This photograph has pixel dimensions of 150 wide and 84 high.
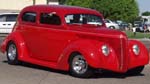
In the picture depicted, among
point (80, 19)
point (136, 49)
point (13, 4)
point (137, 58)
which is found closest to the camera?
point (137, 58)

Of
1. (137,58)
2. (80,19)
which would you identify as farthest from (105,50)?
(80,19)

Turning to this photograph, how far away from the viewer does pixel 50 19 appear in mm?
13375

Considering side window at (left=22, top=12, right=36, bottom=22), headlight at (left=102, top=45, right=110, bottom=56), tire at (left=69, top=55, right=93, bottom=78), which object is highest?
side window at (left=22, top=12, right=36, bottom=22)

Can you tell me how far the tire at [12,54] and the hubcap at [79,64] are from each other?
284 cm

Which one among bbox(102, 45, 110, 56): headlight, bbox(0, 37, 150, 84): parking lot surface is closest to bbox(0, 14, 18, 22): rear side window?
bbox(0, 37, 150, 84): parking lot surface

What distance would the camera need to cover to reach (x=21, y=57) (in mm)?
14148

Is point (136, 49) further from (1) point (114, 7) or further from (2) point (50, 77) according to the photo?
(1) point (114, 7)

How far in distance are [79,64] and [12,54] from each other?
3.28 meters

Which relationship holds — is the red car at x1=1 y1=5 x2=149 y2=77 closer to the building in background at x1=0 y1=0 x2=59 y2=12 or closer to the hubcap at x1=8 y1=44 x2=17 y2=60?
the hubcap at x1=8 y1=44 x2=17 y2=60

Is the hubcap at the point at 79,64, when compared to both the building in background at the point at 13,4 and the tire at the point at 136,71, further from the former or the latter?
the building in background at the point at 13,4

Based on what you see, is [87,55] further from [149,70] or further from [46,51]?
[149,70]

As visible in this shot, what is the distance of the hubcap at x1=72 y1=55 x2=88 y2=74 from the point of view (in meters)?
11.9

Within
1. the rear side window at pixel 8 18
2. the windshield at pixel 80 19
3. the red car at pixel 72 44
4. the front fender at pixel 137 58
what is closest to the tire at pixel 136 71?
the red car at pixel 72 44

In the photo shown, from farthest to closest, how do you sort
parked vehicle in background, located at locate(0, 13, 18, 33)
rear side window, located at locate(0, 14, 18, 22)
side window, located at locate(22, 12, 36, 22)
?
rear side window, located at locate(0, 14, 18, 22) < parked vehicle in background, located at locate(0, 13, 18, 33) < side window, located at locate(22, 12, 36, 22)
